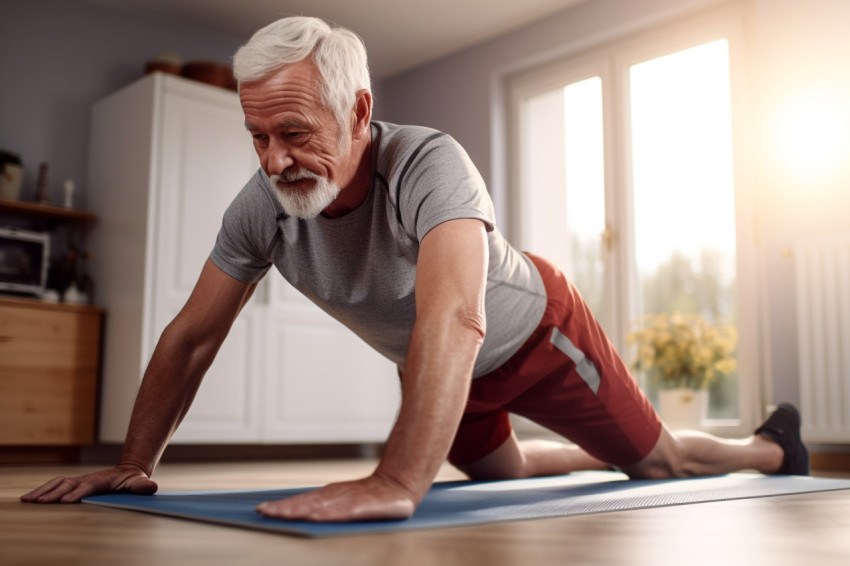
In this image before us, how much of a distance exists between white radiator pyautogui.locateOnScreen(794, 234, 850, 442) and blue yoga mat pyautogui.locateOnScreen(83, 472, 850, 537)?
3.56 feet

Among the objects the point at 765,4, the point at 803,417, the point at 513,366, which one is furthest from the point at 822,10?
the point at 513,366

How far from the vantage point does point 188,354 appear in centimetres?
166

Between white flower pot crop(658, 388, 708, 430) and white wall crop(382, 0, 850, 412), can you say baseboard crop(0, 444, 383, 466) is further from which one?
white wall crop(382, 0, 850, 412)

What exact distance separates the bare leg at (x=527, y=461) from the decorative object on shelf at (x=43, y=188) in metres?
2.86

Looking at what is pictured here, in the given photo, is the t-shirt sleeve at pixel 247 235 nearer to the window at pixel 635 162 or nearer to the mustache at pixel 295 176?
the mustache at pixel 295 176

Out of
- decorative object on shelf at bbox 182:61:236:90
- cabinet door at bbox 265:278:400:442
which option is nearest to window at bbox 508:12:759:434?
cabinet door at bbox 265:278:400:442

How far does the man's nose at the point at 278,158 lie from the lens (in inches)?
57.9

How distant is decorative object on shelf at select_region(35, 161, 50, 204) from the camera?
4.14 metres

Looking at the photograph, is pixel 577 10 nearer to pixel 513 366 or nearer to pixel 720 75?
pixel 720 75

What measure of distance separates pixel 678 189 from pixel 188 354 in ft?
12.3

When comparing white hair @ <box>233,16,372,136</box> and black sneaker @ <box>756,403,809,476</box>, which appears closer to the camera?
white hair @ <box>233,16,372,136</box>

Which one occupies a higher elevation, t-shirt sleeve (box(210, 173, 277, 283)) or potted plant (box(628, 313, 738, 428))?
t-shirt sleeve (box(210, 173, 277, 283))

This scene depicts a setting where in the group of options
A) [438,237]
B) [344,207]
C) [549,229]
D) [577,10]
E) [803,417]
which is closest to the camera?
[438,237]

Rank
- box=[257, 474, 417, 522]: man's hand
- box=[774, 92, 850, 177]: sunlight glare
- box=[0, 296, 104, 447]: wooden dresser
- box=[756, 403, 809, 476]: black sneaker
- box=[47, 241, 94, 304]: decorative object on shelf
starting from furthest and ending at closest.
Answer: box=[47, 241, 94, 304]: decorative object on shelf → box=[0, 296, 104, 447]: wooden dresser → box=[774, 92, 850, 177]: sunlight glare → box=[756, 403, 809, 476]: black sneaker → box=[257, 474, 417, 522]: man's hand
